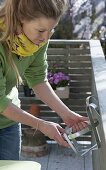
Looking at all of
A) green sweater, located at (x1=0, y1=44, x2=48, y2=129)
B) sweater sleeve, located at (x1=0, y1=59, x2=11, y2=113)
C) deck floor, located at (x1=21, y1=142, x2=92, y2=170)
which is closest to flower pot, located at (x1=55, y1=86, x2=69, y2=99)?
deck floor, located at (x1=21, y1=142, x2=92, y2=170)

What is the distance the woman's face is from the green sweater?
0.13 metres

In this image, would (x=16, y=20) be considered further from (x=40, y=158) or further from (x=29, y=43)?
(x=40, y=158)

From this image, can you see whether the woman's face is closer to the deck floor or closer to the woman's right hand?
the woman's right hand

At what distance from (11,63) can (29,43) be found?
0.35 feet

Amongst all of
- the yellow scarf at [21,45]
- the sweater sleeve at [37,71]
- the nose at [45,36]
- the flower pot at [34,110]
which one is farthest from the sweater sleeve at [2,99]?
the flower pot at [34,110]

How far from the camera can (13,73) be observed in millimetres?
1893

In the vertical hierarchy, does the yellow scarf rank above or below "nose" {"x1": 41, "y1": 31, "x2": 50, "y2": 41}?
below

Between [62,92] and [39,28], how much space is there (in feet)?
8.29

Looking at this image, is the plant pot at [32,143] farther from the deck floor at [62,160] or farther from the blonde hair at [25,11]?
the blonde hair at [25,11]

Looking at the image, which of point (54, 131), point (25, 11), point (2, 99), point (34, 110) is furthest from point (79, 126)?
point (34, 110)

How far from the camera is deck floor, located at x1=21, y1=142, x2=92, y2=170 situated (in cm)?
392

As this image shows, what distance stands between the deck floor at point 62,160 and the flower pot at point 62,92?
52cm

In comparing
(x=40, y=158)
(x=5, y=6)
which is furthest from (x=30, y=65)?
(x=40, y=158)

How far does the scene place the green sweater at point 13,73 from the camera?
1774mm
